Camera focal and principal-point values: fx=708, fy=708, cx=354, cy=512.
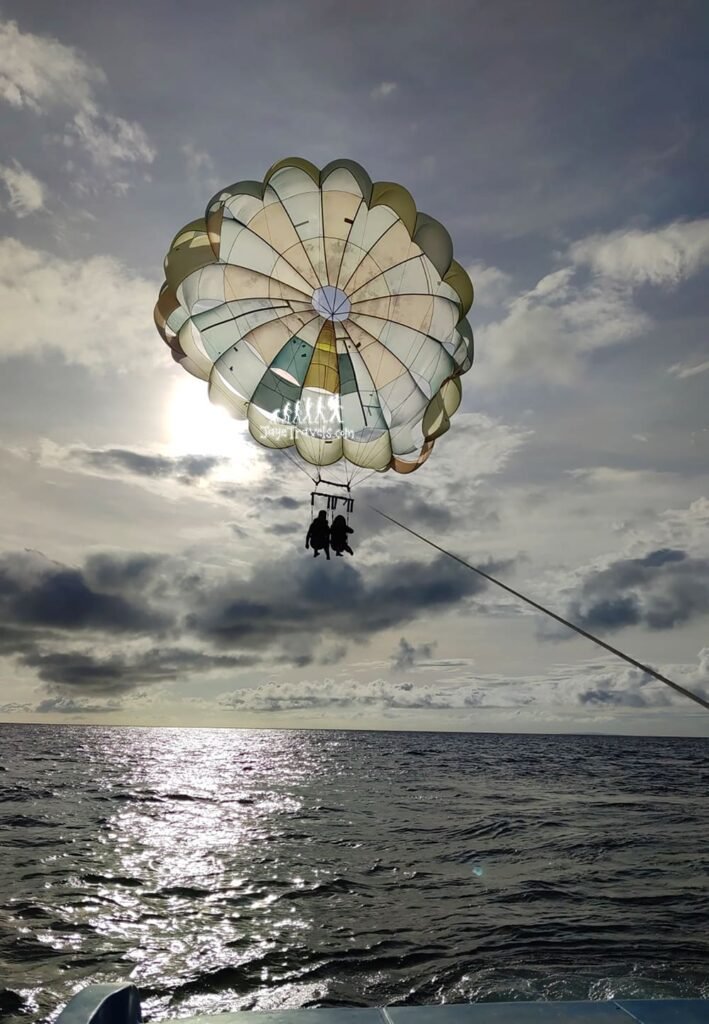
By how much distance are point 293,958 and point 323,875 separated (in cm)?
433

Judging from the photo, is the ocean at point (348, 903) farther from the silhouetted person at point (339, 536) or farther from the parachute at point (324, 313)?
the parachute at point (324, 313)

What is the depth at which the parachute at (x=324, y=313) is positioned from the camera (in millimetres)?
11633

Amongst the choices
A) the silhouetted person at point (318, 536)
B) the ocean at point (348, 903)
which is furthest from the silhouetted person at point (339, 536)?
the ocean at point (348, 903)

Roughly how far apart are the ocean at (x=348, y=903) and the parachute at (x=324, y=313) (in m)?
7.59

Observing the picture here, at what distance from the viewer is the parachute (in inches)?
458

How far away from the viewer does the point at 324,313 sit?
1273cm

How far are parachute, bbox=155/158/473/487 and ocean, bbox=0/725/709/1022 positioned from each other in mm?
7588

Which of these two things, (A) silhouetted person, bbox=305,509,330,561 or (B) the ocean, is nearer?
(B) the ocean
